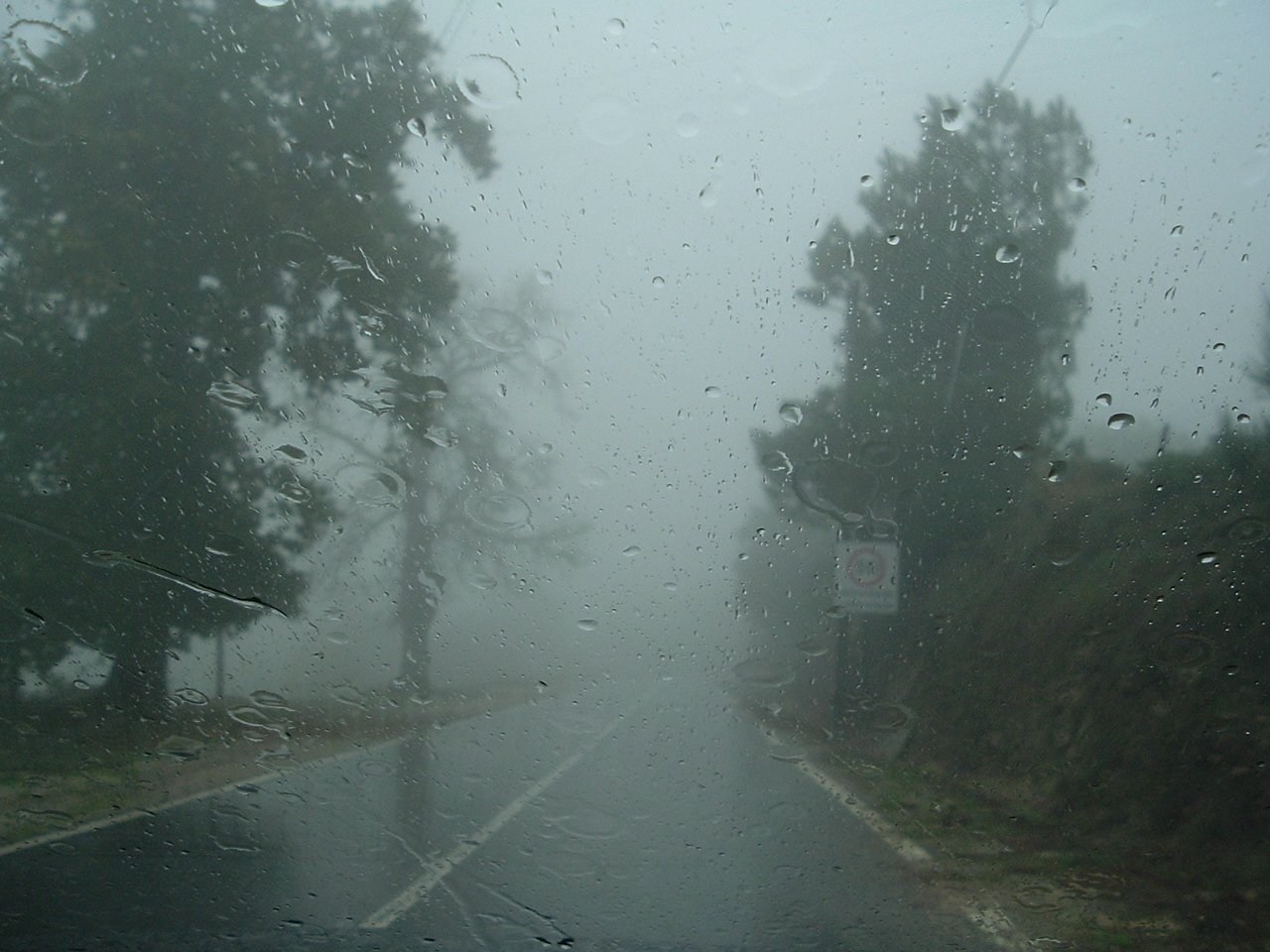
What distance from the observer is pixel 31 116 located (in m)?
6.41

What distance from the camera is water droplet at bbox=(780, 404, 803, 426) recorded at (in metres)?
6.52

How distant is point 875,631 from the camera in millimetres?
6699

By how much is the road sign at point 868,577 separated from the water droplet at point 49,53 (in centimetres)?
477

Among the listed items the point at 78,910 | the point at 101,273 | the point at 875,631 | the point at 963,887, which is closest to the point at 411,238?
the point at 101,273

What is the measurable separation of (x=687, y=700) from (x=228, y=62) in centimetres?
414

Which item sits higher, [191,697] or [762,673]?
[762,673]

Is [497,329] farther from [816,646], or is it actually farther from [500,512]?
[816,646]

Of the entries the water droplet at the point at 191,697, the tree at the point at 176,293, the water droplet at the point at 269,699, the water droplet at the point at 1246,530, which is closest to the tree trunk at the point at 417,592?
the tree at the point at 176,293

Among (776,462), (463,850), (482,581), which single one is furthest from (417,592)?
(776,462)

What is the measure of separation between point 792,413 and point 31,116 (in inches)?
168

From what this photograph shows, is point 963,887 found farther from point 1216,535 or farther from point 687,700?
point 1216,535

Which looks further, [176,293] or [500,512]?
[500,512]

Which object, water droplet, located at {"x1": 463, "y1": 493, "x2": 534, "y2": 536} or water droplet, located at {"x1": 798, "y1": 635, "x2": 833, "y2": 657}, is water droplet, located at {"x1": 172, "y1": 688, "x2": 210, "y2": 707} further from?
water droplet, located at {"x1": 798, "y1": 635, "x2": 833, "y2": 657}

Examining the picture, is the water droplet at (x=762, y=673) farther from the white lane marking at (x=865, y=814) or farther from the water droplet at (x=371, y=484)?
the water droplet at (x=371, y=484)
